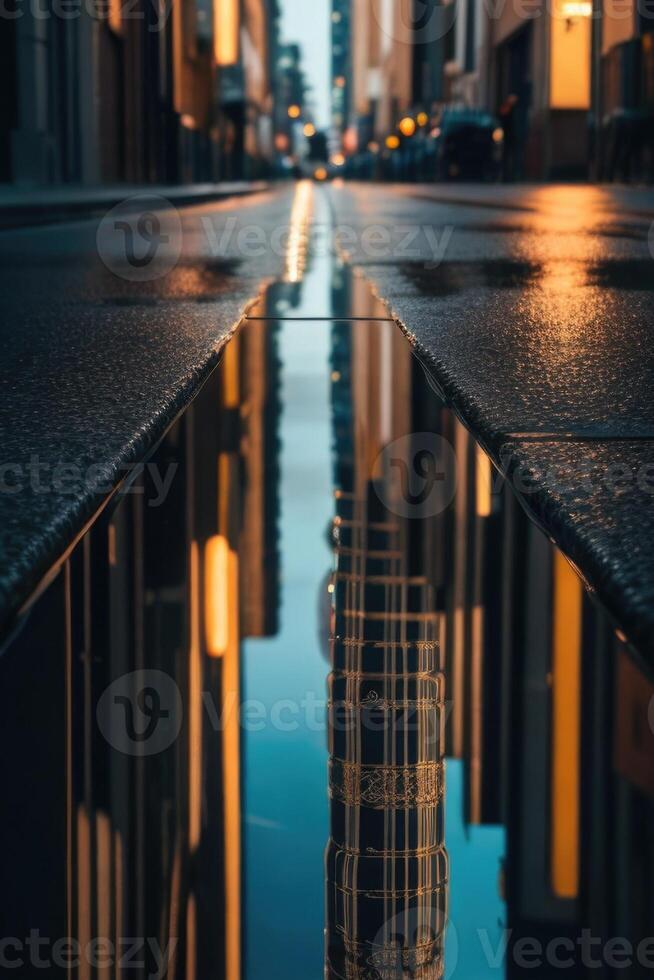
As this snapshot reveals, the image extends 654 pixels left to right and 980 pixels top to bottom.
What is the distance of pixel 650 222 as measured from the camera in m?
7.03

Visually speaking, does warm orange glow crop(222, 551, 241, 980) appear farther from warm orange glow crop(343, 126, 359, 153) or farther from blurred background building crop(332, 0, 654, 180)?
warm orange glow crop(343, 126, 359, 153)

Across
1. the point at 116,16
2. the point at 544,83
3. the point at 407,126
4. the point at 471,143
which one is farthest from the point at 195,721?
the point at 407,126

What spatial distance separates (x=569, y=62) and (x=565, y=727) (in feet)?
88.3

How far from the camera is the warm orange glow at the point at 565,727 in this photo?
28.0 inches

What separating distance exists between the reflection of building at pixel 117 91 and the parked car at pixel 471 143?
17.0 feet

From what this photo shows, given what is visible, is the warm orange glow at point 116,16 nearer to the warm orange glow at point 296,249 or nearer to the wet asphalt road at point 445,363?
the warm orange glow at point 296,249

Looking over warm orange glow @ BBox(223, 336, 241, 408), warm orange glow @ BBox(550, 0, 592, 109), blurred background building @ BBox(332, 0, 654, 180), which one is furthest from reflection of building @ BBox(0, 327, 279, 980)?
warm orange glow @ BBox(550, 0, 592, 109)

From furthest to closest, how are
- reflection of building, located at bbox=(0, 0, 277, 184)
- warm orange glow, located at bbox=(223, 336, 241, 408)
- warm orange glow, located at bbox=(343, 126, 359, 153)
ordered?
warm orange glow, located at bbox=(343, 126, 359, 153)
reflection of building, located at bbox=(0, 0, 277, 184)
warm orange glow, located at bbox=(223, 336, 241, 408)

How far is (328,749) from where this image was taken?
2.87ft

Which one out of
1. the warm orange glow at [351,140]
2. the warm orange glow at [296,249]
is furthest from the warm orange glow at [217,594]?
the warm orange glow at [351,140]

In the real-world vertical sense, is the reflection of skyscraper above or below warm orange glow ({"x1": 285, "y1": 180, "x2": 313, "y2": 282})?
below

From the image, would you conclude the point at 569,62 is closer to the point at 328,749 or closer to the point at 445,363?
the point at 445,363

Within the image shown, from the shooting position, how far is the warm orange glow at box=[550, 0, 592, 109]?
84.5 ft

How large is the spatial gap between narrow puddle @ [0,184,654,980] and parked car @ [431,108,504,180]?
28.8 meters
